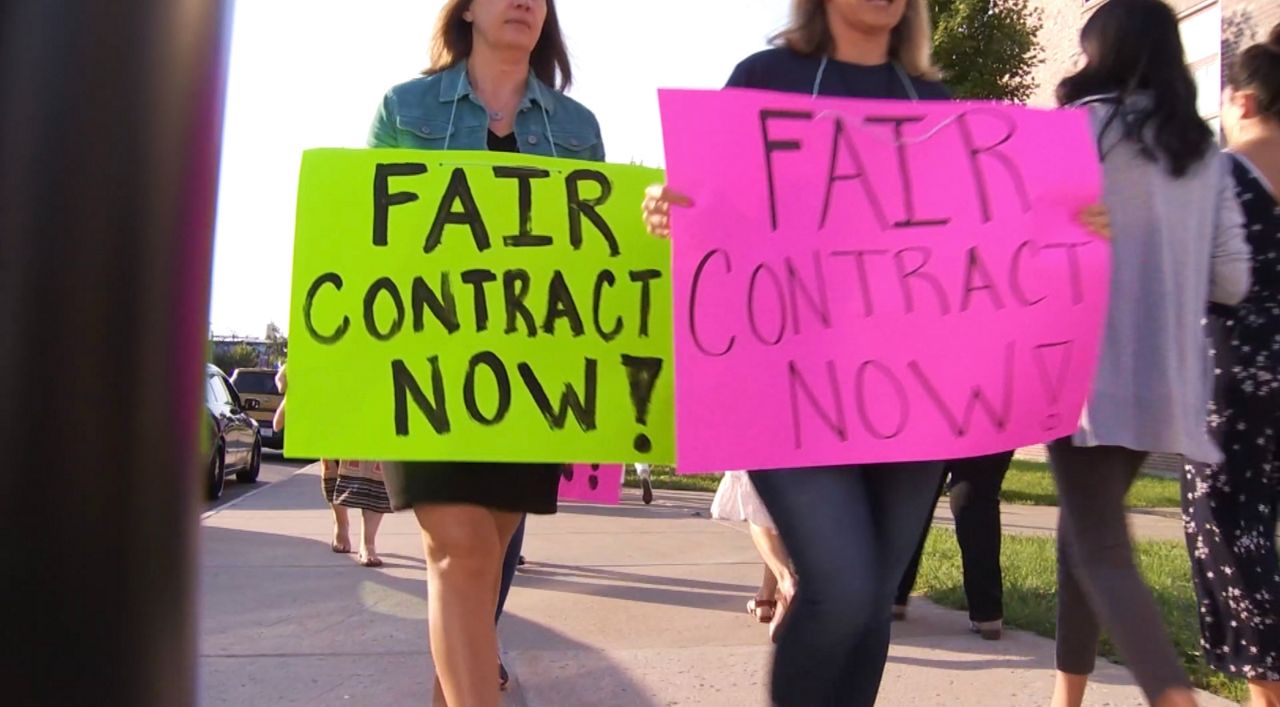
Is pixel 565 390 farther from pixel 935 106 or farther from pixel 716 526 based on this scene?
pixel 716 526

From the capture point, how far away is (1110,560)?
250 cm

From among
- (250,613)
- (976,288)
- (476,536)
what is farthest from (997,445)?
(250,613)

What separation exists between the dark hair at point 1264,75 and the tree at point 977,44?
12503 millimetres

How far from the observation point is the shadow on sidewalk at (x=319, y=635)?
369 cm

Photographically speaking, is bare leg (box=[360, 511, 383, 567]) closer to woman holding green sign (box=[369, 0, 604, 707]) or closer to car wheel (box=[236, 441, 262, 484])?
woman holding green sign (box=[369, 0, 604, 707])

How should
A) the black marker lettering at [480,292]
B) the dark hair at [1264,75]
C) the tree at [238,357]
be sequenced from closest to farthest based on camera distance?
1. the black marker lettering at [480,292]
2. the dark hair at [1264,75]
3. the tree at [238,357]

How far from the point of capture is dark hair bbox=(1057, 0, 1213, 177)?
8.41 feet

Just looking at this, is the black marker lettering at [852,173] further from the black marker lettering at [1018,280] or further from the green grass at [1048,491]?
the green grass at [1048,491]

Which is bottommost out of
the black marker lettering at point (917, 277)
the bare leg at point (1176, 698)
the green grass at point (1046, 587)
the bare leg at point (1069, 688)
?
the green grass at point (1046, 587)

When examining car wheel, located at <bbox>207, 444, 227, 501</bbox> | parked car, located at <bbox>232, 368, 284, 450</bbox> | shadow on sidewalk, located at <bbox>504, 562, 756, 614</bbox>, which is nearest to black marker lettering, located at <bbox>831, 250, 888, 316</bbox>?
shadow on sidewalk, located at <bbox>504, 562, 756, 614</bbox>

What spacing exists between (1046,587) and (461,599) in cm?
377

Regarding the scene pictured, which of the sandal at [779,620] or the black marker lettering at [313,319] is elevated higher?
the black marker lettering at [313,319]

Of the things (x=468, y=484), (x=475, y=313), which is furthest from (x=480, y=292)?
(x=468, y=484)

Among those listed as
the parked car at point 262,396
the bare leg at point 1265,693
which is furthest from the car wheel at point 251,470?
the bare leg at point 1265,693
